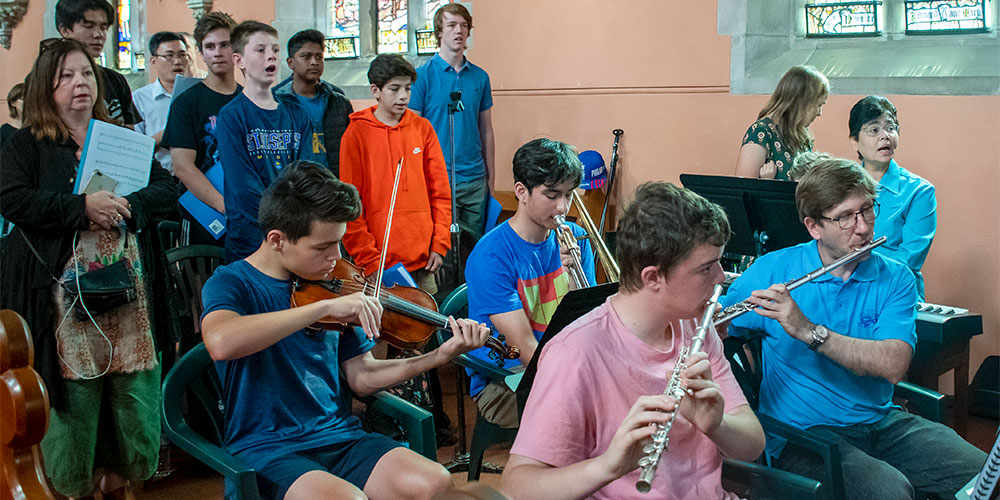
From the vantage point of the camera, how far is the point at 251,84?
3.43 m

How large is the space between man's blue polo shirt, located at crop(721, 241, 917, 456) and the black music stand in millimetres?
679

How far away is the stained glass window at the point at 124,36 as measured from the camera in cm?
797

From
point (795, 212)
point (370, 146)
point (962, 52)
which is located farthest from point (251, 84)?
point (962, 52)

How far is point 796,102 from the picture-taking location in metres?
3.79

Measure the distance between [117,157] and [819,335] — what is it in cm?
195

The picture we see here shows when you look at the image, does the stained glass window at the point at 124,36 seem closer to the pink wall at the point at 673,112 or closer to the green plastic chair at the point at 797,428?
the pink wall at the point at 673,112

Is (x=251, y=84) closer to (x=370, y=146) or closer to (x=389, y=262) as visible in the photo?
(x=370, y=146)

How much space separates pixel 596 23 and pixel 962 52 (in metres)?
1.97

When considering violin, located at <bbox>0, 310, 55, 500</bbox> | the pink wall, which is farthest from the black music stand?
violin, located at <bbox>0, 310, 55, 500</bbox>

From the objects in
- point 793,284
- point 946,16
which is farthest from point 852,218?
point 946,16

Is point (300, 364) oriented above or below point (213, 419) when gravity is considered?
above

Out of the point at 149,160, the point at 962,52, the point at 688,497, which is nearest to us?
the point at 688,497

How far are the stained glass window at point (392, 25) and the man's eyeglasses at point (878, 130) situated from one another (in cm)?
389

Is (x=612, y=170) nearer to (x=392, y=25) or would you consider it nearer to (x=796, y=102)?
(x=796, y=102)
